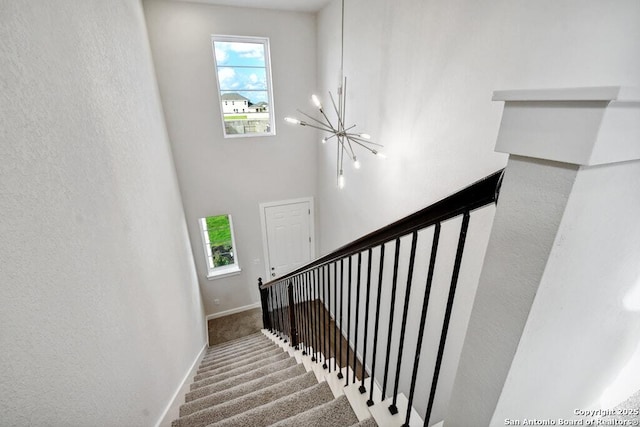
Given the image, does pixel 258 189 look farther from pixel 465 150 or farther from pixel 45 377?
pixel 45 377

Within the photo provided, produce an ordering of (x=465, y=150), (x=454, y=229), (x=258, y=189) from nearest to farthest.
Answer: (x=465, y=150) → (x=454, y=229) → (x=258, y=189)

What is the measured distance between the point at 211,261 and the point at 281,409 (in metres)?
3.94

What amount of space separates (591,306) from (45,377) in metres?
1.74

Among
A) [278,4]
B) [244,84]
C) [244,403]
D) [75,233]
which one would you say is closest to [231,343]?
[244,403]

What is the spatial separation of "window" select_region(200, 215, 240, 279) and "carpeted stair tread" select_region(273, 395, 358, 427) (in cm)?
→ 392

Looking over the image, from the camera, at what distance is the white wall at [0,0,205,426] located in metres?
0.94

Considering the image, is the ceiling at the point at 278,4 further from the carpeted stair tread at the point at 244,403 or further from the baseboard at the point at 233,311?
the baseboard at the point at 233,311

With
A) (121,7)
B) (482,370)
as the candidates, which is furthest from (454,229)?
(121,7)

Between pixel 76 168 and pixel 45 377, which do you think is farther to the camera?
pixel 76 168

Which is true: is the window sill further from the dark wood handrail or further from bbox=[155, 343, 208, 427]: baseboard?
the dark wood handrail

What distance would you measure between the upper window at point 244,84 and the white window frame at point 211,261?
159 cm

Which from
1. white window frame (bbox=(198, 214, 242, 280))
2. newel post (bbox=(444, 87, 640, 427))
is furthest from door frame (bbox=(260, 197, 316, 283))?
newel post (bbox=(444, 87, 640, 427))

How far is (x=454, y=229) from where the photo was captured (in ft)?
6.97

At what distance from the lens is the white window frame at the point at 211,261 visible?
188 inches
